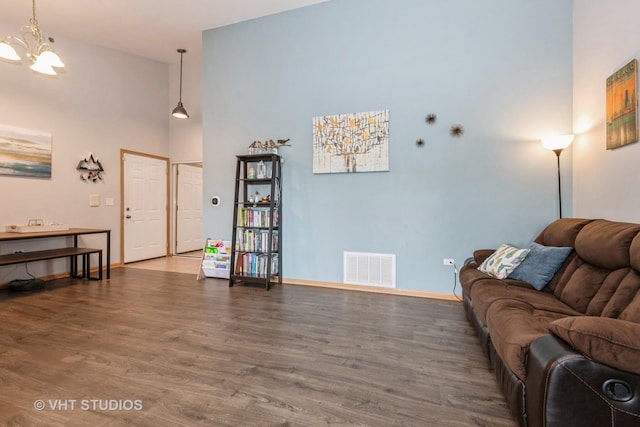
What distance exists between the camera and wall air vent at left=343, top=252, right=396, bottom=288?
3887 millimetres

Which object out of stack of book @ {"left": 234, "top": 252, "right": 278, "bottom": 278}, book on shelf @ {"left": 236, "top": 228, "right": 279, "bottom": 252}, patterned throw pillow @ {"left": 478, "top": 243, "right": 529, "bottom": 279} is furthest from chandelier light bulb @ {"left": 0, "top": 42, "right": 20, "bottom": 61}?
patterned throw pillow @ {"left": 478, "top": 243, "right": 529, "bottom": 279}

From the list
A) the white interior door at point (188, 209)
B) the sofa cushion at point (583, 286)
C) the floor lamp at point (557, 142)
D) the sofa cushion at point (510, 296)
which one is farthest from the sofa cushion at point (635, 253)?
the white interior door at point (188, 209)

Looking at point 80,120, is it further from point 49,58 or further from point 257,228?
point 257,228

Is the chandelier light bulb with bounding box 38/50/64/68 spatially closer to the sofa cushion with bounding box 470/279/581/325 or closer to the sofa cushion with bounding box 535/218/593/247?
the sofa cushion with bounding box 470/279/581/325

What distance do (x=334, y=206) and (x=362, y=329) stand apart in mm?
1789

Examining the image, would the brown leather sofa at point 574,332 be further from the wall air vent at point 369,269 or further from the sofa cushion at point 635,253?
the wall air vent at point 369,269

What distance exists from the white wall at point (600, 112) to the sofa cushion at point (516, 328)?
3.86 feet

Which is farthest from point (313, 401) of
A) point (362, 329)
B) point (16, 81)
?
point (16, 81)

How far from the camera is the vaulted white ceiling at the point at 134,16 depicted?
4.08 metres

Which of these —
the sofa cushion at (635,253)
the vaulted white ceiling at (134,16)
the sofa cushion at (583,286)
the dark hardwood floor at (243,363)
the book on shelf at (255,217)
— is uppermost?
the vaulted white ceiling at (134,16)

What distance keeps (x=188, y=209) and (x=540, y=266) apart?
21.1 feet

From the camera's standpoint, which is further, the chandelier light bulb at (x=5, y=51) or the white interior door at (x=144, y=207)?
the white interior door at (x=144, y=207)

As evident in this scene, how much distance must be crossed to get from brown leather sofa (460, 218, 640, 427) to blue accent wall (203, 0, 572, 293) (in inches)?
37.2

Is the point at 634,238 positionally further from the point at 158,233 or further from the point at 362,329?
the point at 158,233
